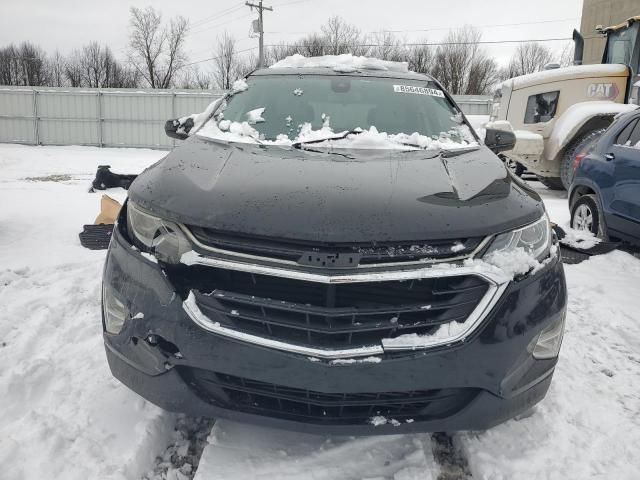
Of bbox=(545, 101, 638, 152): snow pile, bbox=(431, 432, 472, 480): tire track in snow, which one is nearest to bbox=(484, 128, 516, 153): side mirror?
bbox=(431, 432, 472, 480): tire track in snow

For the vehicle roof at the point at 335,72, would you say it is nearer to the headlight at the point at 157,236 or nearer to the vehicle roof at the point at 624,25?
the headlight at the point at 157,236

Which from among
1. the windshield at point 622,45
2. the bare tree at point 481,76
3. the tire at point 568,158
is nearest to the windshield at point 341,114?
the tire at point 568,158

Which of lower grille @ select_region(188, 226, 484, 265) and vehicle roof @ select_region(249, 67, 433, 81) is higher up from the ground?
vehicle roof @ select_region(249, 67, 433, 81)

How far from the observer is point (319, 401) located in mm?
1762

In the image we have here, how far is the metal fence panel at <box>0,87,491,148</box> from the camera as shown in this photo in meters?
19.4

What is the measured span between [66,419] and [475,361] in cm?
172

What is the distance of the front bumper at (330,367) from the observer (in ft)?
5.56

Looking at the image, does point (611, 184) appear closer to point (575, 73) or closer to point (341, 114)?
point (341, 114)

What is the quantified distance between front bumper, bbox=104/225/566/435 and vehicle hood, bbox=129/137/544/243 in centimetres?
27

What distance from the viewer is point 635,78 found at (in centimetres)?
904

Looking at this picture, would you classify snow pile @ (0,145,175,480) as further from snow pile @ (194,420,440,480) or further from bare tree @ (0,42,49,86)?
bare tree @ (0,42,49,86)

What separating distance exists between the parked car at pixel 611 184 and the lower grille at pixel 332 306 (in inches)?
149

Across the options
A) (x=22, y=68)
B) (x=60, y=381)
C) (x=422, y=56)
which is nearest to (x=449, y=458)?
(x=60, y=381)

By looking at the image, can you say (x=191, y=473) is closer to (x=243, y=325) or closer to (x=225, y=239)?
(x=243, y=325)
